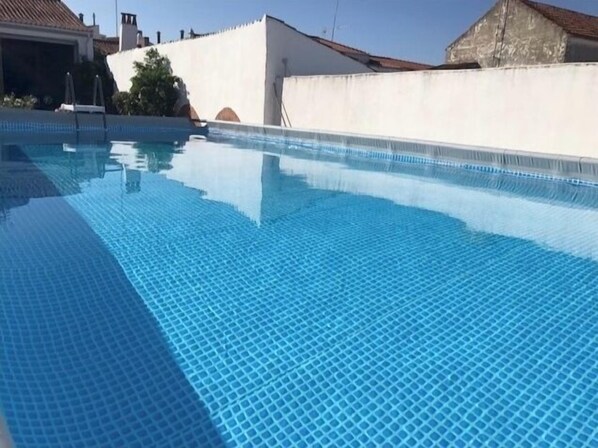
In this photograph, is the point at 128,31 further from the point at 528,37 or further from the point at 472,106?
the point at 472,106

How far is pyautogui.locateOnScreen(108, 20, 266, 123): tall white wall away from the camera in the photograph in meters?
13.9

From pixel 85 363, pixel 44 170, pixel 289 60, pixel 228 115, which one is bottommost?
pixel 85 363

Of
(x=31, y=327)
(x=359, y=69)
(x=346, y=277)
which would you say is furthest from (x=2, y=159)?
(x=359, y=69)

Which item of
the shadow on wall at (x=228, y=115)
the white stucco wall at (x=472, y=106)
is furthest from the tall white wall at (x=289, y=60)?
the shadow on wall at (x=228, y=115)

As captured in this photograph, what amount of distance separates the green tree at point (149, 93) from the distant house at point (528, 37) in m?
12.0

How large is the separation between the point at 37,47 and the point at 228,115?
908 cm

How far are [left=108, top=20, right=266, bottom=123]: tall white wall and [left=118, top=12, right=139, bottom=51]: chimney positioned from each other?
185 inches

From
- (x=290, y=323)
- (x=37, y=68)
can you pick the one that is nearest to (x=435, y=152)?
(x=290, y=323)

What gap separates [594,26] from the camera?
17.7 metres

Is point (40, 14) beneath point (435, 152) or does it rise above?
above

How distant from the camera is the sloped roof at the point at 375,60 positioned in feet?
63.3

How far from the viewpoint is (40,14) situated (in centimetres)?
1916

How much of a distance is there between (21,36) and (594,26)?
2163 cm

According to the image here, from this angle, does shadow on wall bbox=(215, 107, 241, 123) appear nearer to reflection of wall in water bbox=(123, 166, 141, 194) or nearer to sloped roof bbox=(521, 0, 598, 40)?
reflection of wall in water bbox=(123, 166, 141, 194)
